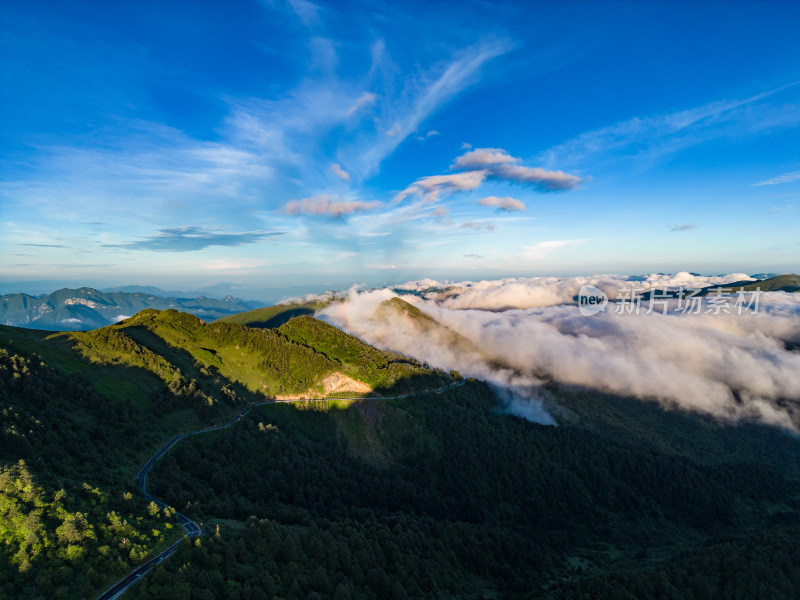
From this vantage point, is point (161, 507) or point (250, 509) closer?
point (161, 507)

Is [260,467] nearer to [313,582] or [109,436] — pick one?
[109,436]

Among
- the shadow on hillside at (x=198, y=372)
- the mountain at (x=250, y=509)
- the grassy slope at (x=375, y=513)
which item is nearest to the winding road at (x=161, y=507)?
the mountain at (x=250, y=509)

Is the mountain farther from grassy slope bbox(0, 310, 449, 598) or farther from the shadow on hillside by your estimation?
the shadow on hillside

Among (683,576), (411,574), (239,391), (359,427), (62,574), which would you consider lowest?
(683,576)

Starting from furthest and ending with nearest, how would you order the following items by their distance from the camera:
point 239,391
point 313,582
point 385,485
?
point 239,391 < point 385,485 < point 313,582

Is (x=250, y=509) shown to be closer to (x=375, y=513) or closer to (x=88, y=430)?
(x=375, y=513)

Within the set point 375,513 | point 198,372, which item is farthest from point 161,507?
point 198,372

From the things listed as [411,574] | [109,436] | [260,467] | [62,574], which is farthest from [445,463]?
[62,574]

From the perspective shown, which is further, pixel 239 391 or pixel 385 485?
pixel 239 391

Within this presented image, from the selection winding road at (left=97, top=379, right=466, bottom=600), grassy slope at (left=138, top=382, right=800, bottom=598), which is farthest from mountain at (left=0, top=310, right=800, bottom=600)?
winding road at (left=97, top=379, right=466, bottom=600)

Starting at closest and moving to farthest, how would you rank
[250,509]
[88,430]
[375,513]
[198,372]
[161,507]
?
[161,507]
[250,509]
[88,430]
[375,513]
[198,372]

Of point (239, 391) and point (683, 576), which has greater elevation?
point (239, 391)
